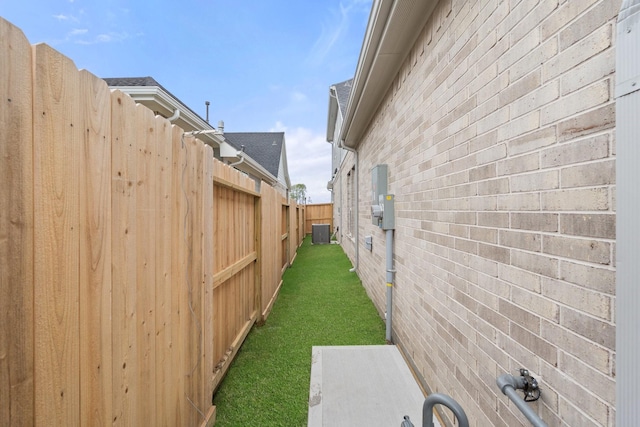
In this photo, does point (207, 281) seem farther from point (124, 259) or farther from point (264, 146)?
point (264, 146)

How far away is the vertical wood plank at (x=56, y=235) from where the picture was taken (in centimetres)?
91

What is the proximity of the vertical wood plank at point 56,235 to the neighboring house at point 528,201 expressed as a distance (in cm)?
172

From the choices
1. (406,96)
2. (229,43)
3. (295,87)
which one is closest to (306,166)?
(295,87)

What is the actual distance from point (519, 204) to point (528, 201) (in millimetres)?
63

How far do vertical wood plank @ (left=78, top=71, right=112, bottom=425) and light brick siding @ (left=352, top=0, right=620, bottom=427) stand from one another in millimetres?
1806

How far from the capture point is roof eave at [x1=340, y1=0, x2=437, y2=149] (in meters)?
2.42

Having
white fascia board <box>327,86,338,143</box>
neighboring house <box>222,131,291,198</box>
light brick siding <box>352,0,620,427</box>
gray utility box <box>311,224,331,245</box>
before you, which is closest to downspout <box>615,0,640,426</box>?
light brick siding <box>352,0,620,427</box>

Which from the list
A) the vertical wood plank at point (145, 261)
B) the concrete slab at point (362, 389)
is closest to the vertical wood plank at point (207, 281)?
the vertical wood plank at point (145, 261)

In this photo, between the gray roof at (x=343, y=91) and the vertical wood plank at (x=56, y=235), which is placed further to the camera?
the gray roof at (x=343, y=91)

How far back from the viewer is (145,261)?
150cm

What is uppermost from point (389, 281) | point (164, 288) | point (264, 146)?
point (264, 146)

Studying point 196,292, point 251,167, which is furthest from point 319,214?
point 196,292

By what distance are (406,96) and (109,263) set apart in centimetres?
297

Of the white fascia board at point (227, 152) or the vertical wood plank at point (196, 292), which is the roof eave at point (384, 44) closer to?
the vertical wood plank at point (196, 292)
